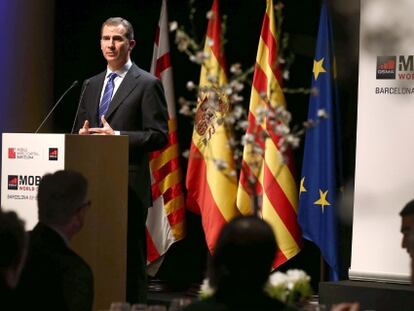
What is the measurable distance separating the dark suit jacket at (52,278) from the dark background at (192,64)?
384cm

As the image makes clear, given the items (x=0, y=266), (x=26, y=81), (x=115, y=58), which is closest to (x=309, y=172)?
(x=115, y=58)

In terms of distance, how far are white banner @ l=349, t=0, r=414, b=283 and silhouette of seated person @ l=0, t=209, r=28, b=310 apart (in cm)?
368

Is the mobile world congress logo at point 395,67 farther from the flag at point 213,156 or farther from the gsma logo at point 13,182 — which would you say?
the gsma logo at point 13,182

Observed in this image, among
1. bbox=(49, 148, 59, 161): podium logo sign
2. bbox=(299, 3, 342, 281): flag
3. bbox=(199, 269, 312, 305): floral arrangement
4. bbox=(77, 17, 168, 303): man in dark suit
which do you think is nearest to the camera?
bbox=(199, 269, 312, 305): floral arrangement

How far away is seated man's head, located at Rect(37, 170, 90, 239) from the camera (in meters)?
3.84

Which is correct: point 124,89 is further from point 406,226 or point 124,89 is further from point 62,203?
point 406,226

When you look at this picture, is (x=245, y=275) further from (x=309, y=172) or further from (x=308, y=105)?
(x=308, y=105)

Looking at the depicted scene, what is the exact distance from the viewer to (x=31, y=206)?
508 cm

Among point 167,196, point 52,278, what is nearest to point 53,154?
point 52,278

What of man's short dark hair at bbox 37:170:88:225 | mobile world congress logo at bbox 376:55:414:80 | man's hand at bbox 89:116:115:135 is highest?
mobile world congress logo at bbox 376:55:414:80

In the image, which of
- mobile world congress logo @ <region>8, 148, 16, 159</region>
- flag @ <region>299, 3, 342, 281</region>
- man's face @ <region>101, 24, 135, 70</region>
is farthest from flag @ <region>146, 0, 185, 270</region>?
mobile world congress logo @ <region>8, 148, 16, 159</region>

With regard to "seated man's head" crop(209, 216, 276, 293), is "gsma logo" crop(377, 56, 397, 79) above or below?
above

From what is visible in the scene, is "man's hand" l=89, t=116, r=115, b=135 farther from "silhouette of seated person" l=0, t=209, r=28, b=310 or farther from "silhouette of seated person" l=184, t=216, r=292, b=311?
"silhouette of seated person" l=184, t=216, r=292, b=311

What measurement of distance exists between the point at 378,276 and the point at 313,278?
1.20 m
